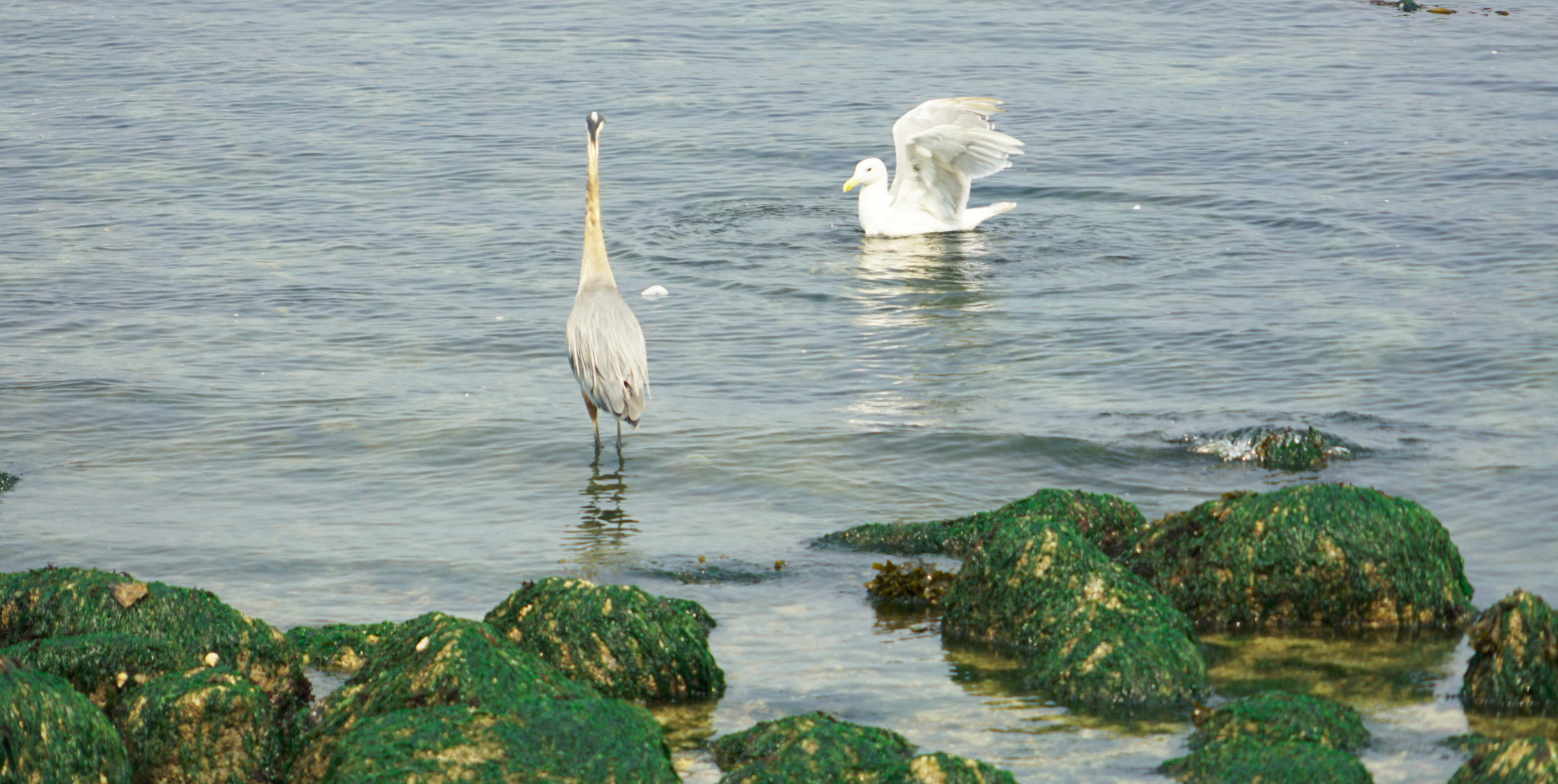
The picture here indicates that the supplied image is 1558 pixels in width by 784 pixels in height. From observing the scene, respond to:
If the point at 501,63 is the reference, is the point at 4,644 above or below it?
below

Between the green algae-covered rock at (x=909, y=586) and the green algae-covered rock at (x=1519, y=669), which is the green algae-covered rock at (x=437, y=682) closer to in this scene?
the green algae-covered rock at (x=909, y=586)

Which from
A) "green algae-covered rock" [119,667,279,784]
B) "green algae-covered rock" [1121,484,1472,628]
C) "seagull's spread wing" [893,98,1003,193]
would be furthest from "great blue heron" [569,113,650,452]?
"seagull's spread wing" [893,98,1003,193]

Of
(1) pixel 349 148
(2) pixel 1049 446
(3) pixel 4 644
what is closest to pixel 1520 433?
(2) pixel 1049 446

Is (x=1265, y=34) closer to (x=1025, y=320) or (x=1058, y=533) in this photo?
(x=1025, y=320)

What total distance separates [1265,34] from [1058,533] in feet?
79.3

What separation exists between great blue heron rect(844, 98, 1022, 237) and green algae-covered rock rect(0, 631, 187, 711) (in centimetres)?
1205

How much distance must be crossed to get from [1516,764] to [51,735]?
452 centimetres

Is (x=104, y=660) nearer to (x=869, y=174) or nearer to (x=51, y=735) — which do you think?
(x=51, y=735)

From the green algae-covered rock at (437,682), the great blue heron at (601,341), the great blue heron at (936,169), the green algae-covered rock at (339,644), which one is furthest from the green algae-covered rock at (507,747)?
the great blue heron at (936,169)

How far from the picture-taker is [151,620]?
6.25m

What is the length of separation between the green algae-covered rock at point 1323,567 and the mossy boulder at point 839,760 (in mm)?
2281

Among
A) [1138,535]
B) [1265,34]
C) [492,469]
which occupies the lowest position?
[492,469]

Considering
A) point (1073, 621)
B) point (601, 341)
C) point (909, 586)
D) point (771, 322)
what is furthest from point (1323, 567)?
point (771, 322)

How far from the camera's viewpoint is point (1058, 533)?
264 inches
